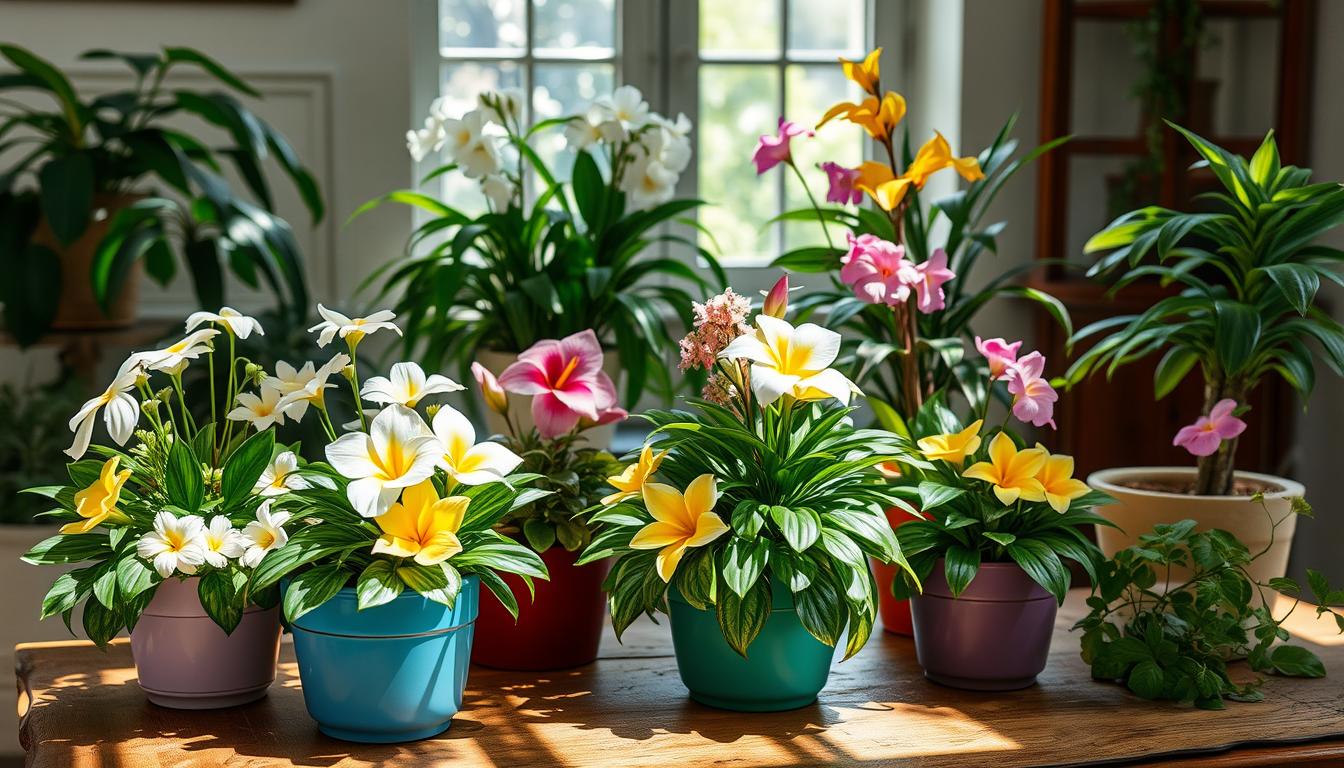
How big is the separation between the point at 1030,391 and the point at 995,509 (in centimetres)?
12

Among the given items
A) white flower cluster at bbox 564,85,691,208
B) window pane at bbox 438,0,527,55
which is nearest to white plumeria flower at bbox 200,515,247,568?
white flower cluster at bbox 564,85,691,208

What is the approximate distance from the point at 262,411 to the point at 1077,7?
2259 mm

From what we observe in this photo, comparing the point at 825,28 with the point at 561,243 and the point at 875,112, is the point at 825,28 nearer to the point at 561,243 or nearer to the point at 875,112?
the point at 561,243

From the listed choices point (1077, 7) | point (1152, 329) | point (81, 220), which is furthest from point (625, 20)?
point (1152, 329)

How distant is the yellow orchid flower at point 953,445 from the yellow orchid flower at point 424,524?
47 centimetres

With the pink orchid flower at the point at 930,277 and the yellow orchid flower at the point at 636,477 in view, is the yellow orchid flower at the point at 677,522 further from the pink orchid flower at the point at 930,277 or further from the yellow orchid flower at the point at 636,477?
the pink orchid flower at the point at 930,277

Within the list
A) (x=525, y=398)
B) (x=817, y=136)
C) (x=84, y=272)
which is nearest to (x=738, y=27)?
(x=817, y=136)

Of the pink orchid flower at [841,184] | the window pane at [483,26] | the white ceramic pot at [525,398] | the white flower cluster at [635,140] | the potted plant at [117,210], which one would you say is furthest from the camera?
the window pane at [483,26]

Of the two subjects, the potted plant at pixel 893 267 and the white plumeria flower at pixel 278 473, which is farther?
the potted plant at pixel 893 267

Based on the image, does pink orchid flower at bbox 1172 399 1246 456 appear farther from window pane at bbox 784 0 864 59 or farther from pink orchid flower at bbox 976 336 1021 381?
window pane at bbox 784 0 864 59

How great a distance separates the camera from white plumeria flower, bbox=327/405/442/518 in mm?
1043

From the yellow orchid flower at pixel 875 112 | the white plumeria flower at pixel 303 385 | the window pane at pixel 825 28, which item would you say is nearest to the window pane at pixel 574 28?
the window pane at pixel 825 28

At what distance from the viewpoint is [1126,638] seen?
1277 mm

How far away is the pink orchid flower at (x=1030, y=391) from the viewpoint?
1.26 m
